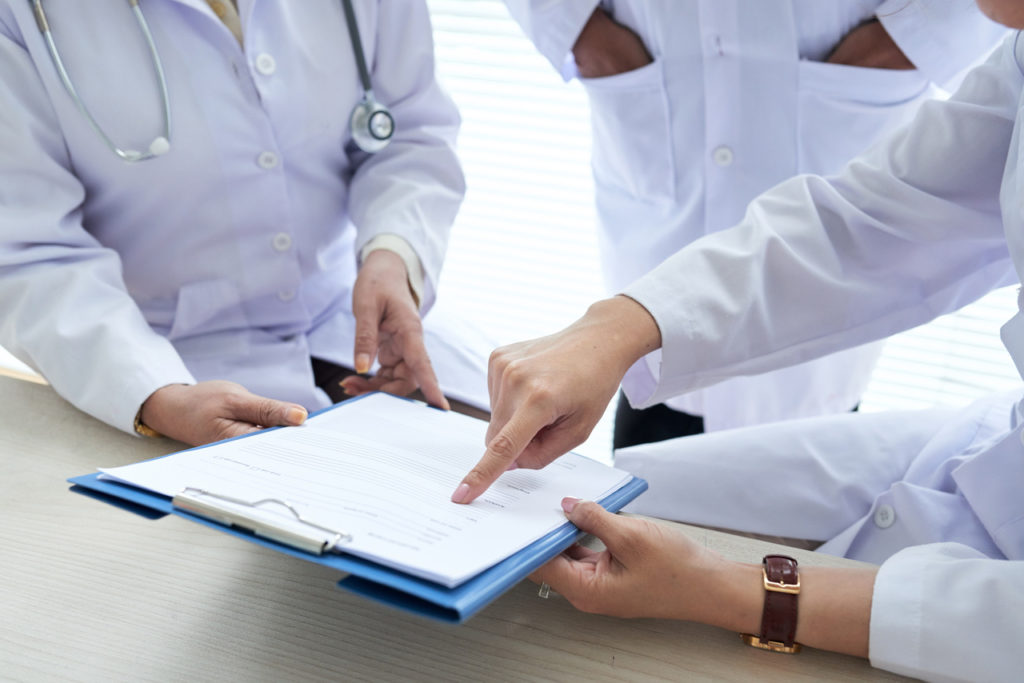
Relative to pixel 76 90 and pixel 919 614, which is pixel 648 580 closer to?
pixel 919 614

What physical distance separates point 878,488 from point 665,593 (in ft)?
1.30

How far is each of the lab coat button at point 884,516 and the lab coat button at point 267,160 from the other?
0.90m

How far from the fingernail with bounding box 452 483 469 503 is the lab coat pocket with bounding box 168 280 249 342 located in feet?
2.18

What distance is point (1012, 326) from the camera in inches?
31.2

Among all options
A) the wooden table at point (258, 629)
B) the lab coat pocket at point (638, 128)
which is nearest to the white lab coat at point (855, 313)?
the wooden table at point (258, 629)

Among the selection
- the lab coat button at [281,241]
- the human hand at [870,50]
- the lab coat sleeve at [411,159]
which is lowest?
the lab coat button at [281,241]

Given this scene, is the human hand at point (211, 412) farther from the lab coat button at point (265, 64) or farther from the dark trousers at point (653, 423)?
the dark trousers at point (653, 423)

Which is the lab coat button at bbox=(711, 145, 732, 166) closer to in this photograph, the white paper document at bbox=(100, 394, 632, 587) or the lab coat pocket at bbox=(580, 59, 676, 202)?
the lab coat pocket at bbox=(580, 59, 676, 202)

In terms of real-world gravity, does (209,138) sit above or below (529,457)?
above

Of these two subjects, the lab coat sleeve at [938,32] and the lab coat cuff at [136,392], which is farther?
the lab coat sleeve at [938,32]

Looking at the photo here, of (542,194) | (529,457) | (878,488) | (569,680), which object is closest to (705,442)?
(878,488)

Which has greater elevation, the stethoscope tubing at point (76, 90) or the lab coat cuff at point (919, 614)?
the stethoscope tubing at point (76, 90)

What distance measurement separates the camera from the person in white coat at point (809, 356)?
2.23 ft

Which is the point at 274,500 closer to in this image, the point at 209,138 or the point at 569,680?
the point at 569,680
